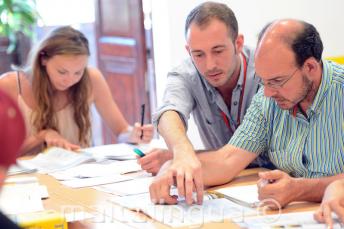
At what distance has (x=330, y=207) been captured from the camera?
144 centimetres

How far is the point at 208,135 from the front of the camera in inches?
102

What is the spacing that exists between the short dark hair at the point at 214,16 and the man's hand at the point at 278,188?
0.80m

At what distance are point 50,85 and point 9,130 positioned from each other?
9.03 ft

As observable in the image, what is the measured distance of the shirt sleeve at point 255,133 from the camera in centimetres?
206

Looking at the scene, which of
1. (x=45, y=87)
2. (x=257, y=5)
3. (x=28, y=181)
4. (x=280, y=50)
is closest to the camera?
(x=280, y=50)

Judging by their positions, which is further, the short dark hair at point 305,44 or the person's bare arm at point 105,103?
the person's bare arm at point 105,103

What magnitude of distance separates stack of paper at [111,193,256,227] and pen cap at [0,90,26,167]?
3.64 feet

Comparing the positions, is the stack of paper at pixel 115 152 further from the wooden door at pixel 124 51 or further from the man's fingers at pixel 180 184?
the wooden door at pixel 124 51

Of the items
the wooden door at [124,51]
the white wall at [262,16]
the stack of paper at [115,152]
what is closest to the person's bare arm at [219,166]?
the stack of paper at [115,152]

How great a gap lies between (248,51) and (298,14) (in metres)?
1.66

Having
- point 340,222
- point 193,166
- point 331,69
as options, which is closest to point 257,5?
point 331,69

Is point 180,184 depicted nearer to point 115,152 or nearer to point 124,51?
point 115,152

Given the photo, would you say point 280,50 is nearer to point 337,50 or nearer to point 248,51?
point 248,51

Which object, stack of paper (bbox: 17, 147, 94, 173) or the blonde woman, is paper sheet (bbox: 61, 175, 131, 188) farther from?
the blonde woman
